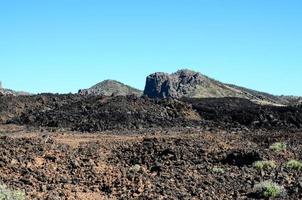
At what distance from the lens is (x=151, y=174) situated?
1598cm

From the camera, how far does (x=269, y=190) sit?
13.2m

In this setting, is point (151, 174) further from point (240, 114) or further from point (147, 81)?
point (147, 81)

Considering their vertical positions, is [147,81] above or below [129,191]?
above

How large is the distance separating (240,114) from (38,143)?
2512 centimetres

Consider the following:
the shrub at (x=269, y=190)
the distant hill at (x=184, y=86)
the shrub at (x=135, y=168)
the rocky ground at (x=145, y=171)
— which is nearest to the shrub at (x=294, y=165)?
the rocky ground at (x=145, y=171)

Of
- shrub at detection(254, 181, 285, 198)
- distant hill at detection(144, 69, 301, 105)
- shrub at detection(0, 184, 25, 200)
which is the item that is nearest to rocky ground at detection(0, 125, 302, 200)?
shrub at detection(254, 181, 285, 198)

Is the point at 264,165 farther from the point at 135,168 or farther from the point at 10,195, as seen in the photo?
the point at 10,195

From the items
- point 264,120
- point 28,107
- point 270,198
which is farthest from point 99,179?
point 28,107

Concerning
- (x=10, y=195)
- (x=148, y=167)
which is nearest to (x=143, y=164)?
(x=148, y=167)

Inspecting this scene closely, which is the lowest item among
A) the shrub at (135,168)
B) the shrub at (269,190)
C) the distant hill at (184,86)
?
the shrub at (269,190)

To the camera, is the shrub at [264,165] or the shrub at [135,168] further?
the shrub at [264,165]

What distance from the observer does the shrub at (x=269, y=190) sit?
43.0 feet

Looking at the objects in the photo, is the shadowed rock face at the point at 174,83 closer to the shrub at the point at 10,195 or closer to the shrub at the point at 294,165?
the shrub at the point at 294,165

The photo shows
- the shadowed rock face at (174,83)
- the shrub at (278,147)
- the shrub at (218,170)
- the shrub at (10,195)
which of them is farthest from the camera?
the shadowed rock face at (174,83)
